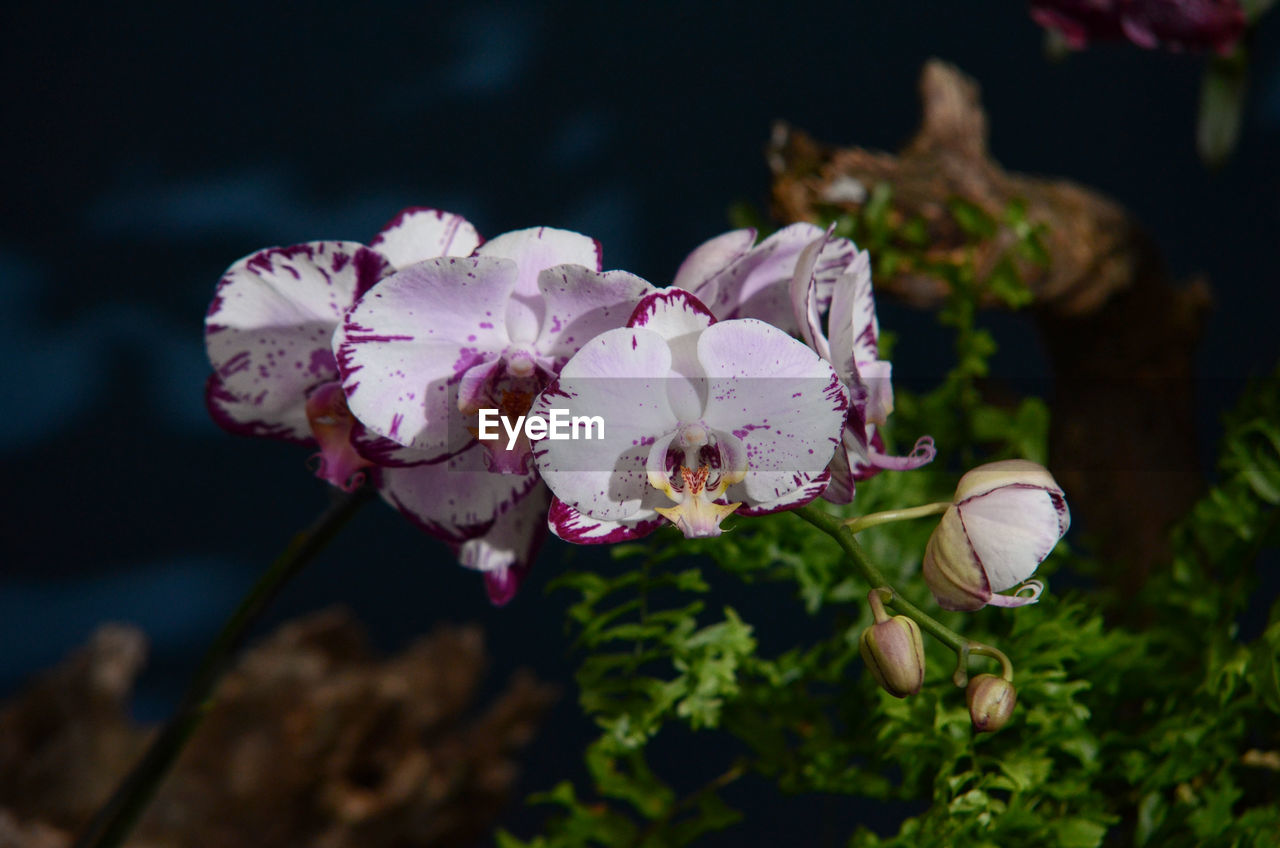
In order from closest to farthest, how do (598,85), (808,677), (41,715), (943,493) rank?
(808,677) → (943,493) → (41,715) → (598,85)

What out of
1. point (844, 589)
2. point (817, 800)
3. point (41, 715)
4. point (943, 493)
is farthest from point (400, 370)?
point (817, 800)

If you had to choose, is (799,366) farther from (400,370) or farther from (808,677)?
(808,677)

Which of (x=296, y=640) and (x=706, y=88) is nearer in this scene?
(x=296, y=640)

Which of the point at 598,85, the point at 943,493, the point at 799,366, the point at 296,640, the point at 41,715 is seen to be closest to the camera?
the point at 799,366

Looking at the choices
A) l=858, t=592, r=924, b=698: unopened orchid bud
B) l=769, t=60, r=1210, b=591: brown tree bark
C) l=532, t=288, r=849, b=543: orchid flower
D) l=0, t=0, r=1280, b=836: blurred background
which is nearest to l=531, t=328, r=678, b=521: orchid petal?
l=532, t=288, r=849, b=543: orchid flower

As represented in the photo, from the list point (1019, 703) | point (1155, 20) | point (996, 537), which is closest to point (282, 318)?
point (996, 537)

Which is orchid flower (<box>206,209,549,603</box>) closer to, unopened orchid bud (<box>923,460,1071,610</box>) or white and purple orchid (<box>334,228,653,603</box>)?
white and purple orchid (<box>334,228,653,603</box>)

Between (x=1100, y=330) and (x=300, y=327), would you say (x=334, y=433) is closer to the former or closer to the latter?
(x=300, y=327)
